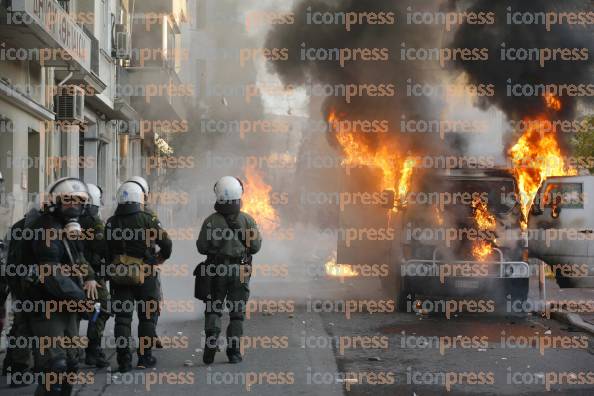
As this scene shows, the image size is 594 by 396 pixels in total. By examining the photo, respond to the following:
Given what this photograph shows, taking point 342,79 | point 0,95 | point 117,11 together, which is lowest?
point 0,95

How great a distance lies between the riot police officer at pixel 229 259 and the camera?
836 centimetres

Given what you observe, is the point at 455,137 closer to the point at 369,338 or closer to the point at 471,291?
the point at 471,291

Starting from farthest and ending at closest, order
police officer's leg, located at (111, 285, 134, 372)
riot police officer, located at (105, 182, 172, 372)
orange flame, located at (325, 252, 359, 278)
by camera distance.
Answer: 1. orange flame, located at (325, 252, 359, 278)
2. riot police officer, located at (105, 182, 172, 372)
3. police officer's leg, located at (111, 285, 134, 372)

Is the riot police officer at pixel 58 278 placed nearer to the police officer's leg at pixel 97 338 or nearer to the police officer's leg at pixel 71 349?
the police officer's leg at pixel 71 349

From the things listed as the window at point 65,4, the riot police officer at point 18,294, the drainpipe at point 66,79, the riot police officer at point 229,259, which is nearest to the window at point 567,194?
the riot police officer at point 229,259

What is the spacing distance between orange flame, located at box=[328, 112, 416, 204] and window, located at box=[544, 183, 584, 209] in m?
2.81

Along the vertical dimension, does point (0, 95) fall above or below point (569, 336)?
above

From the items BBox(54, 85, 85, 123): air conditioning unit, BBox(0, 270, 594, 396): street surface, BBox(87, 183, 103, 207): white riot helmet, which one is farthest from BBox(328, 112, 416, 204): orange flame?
BBox(87, 183, 103, 207): white riot helmet

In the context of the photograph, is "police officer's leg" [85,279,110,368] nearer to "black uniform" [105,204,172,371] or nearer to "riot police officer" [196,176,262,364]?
"black uniform" [105,204,172,371]

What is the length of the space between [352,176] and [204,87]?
28.2 metres

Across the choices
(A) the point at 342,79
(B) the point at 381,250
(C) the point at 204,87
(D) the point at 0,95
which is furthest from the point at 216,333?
(C) the point at 204,87

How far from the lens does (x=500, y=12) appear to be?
52.9 ft

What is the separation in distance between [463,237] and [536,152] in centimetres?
465

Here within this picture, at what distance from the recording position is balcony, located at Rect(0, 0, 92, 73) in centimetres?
1138
